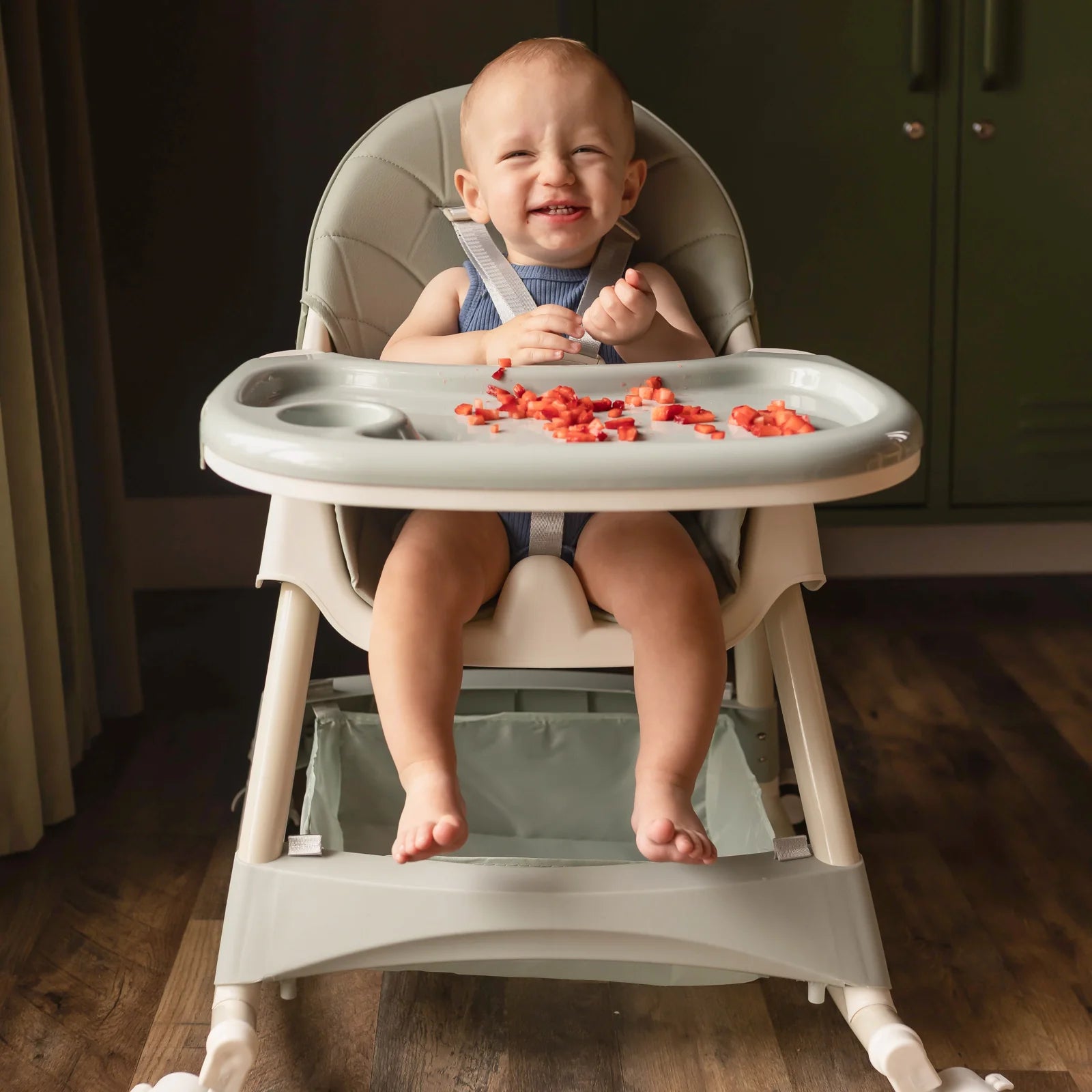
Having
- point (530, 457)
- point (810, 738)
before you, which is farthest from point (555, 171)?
point (810, 738)

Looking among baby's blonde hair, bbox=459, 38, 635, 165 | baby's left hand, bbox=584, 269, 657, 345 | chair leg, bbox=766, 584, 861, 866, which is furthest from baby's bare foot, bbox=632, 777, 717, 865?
baby's blonde hair, bbox=459, 38, 635, 165

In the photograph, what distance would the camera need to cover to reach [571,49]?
1085mm

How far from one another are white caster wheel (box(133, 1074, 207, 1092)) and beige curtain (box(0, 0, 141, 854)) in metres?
0.45

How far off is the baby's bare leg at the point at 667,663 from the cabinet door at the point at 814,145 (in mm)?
859

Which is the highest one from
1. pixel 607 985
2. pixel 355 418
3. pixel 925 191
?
pixel 925 191

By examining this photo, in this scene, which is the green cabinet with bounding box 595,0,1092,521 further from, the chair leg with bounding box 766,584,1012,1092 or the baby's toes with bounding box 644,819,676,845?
the baby's toes with bounding box 644,819,676,845

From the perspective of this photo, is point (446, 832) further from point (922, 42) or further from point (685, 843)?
point (922, 42)

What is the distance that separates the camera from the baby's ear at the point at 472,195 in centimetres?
115

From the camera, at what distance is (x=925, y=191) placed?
1.75 metres

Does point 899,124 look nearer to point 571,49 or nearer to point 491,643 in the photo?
point 571,49

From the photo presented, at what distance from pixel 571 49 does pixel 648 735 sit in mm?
584

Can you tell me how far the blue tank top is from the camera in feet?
3.78

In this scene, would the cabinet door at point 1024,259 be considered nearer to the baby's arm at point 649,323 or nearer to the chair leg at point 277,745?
the baby's arm at point 649,323

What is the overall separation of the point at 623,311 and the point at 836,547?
1239 mm
